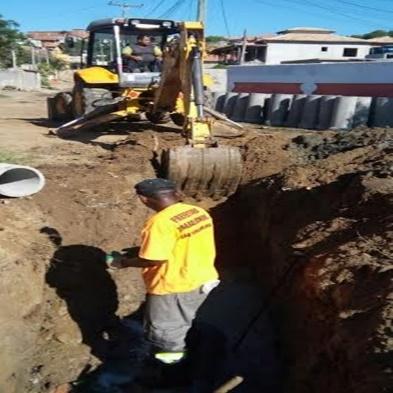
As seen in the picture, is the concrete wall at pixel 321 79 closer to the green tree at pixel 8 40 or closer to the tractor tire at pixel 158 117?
A: the tractor tire at pixel 158 117

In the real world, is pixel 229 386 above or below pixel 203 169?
below

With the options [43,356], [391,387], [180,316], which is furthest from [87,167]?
[391,387]

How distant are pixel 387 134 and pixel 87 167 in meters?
5.42

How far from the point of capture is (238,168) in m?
9.30

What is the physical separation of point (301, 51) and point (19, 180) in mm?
57083

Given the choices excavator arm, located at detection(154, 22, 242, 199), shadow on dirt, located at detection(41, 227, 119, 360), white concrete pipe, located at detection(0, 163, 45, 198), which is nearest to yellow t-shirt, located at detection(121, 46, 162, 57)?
excavator arm, located at detection(154, 22, 242, 199)

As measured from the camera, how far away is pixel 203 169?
29.8 ft

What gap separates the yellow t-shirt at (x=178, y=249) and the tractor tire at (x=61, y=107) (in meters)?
11.6

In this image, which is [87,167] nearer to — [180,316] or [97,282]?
[97,282]

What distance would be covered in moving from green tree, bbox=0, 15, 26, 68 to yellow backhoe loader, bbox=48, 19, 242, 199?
30.5 metres

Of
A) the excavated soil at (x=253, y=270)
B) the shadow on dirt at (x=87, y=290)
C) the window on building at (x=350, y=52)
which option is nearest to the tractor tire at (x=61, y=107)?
the excavated soil at (x=253, y=270)

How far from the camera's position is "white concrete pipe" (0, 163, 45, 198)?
7.20 m

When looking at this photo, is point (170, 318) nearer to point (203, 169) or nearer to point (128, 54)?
point (203, 169)

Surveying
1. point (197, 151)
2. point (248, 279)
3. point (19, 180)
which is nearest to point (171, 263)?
point (248, 279)
